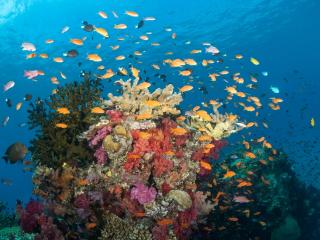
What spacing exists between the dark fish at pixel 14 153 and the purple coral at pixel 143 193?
2850 millimetres

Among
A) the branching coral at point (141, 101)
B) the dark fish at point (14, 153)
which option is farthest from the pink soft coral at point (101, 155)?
the dark fish at point (14, 153)

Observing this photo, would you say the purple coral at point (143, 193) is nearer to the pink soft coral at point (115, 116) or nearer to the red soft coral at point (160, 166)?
the red soft coral at point (160, 166)

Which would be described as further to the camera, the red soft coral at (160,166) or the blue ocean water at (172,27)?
the blue ocean water at (172,27)

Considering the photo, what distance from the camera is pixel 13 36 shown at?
38688 mm

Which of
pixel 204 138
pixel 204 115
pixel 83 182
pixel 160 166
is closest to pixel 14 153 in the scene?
pixel 83 182

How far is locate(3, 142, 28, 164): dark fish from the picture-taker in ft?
23.7

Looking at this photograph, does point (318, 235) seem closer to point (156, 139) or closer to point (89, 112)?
point (156, 139)

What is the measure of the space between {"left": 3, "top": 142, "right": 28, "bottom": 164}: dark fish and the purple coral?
2850 millimetres

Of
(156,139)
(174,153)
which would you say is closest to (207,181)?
(174,153)

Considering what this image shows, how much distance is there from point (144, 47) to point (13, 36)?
17.6 meters

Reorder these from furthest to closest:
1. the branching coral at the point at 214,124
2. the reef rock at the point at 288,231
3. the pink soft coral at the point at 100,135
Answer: the reef rock at the point at 288,231, the branching coral at the point at 214,124, the pink soft coral at the point at 100,135

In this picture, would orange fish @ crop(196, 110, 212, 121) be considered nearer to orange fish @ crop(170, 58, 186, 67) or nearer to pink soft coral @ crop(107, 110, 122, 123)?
pink soft coral @ crop(107, 110, 122, 123)

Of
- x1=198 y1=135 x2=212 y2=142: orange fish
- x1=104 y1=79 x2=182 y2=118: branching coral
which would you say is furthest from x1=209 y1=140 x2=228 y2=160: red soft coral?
x1=104 y1=79 x2=182 y2=118: branching coral

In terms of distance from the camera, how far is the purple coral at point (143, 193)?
676cm
